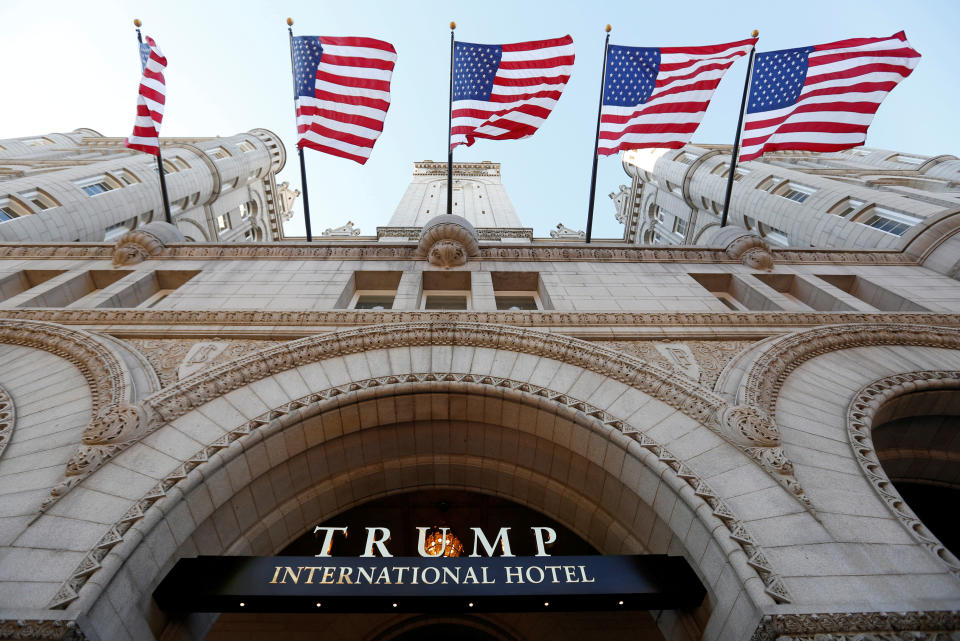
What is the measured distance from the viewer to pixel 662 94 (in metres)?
15.5

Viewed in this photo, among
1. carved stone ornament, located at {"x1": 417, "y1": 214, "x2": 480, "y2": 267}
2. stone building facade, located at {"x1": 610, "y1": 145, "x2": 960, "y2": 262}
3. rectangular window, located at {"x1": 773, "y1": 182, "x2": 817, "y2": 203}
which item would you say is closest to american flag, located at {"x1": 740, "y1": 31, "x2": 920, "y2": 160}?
stone building facade, located at {"x1": 610, "y1": 145, "x2": 960, "y2": 262}

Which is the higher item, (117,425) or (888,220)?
(888,220)

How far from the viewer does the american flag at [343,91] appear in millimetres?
15203

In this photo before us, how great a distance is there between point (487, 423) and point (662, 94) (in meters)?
11.9

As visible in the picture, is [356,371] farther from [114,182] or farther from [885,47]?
[114,182]

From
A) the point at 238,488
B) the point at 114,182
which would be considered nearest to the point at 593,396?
the point at 238,488

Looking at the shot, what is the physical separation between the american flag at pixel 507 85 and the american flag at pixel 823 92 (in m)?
6.00

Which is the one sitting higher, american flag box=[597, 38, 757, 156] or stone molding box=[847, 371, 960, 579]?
american flag box=[597, 38, 757, 156]

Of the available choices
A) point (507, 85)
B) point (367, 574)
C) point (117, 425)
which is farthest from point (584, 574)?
point (507, 85)

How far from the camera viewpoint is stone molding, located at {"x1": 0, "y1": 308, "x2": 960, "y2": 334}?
441 inches

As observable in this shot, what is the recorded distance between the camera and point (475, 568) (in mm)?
6961

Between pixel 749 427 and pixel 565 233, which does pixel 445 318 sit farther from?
pixel 565 233

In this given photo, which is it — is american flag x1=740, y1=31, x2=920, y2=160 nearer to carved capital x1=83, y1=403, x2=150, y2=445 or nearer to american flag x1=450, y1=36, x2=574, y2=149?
american flag x1=450, y1=36, x2=574, y2=149

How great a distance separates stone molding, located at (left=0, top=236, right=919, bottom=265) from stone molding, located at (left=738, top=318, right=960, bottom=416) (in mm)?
4692
